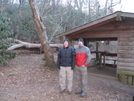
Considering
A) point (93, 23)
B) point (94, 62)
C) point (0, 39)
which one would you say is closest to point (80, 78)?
point (93, 23)

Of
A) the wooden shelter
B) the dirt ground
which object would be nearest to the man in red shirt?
the dirt ground

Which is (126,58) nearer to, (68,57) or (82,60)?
(82,60)

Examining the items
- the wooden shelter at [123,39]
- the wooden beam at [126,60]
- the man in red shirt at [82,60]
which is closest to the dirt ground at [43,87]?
the wooden shelter at [123,39]

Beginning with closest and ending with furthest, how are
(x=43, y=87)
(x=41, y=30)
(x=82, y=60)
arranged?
1. (x=82, y=60)
2. (x=43, y=87)
3. (x=41, y=30)

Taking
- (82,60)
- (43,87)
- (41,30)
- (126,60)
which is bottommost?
(43,87)

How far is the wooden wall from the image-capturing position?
271 inches

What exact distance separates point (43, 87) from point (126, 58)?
4266 millimetres

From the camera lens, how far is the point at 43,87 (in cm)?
596

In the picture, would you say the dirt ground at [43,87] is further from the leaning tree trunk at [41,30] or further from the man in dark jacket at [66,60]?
the man in dark jacket at [66,60]

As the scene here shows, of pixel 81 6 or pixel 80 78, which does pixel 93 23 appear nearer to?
pixel 80 78

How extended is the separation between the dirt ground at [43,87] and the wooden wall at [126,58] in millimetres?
419

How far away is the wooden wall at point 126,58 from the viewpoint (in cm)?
689

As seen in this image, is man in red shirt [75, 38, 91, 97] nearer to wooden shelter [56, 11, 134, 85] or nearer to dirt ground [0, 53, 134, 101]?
dirt ground [0, 53, 134, 101]

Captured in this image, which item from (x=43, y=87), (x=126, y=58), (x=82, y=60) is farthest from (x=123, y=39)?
(x=43, y=87)
